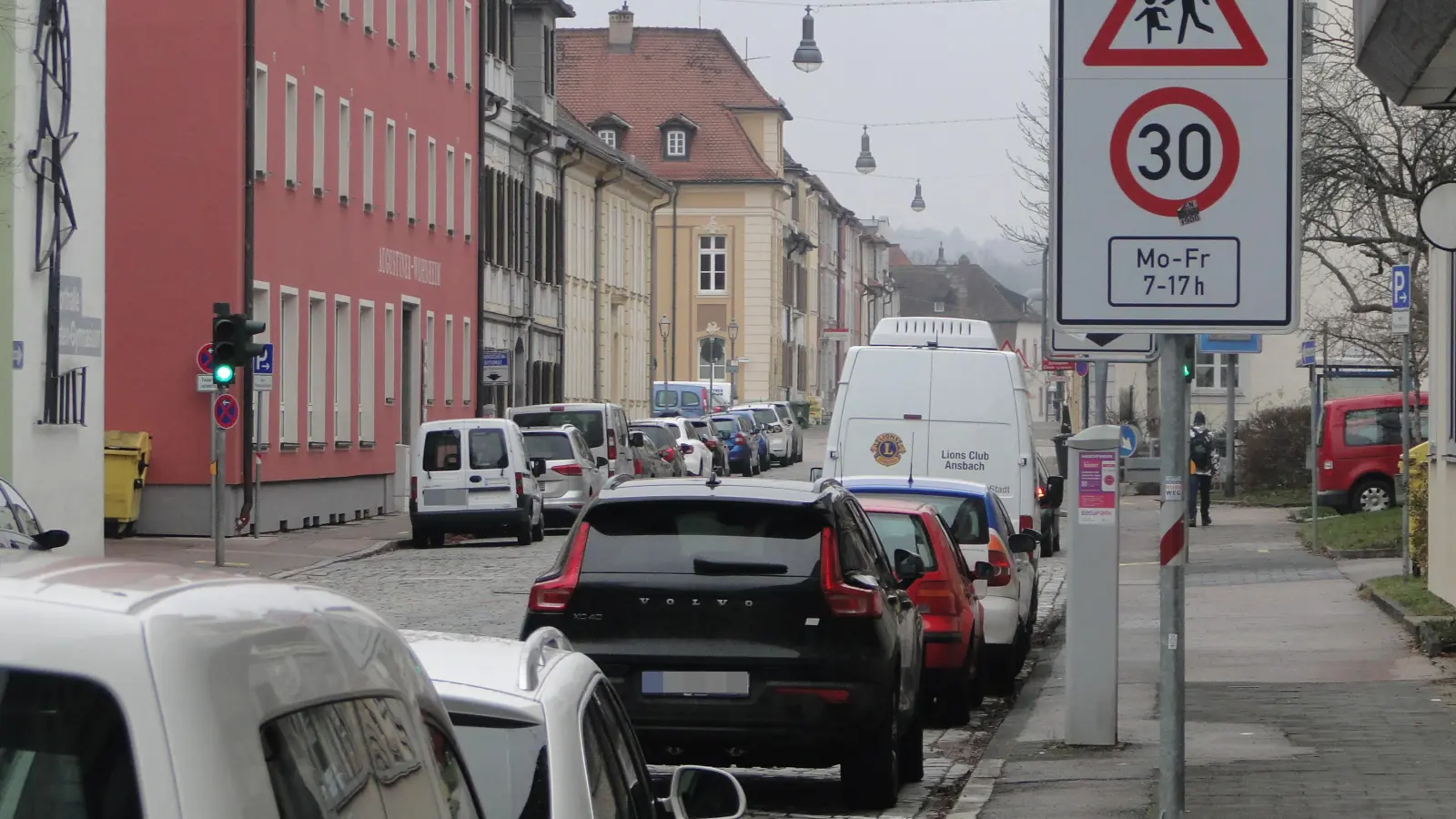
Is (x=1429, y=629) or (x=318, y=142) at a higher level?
(x=318, y=142)

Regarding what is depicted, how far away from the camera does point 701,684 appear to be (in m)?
10.6

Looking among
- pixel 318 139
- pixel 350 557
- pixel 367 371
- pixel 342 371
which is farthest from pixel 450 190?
pixel 350 557

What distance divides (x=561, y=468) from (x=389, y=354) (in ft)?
31.0

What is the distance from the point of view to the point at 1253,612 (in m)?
22.7

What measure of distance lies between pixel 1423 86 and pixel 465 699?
29.8 ft

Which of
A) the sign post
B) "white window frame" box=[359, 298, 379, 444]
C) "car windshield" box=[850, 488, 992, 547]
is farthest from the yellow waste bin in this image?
the sign post

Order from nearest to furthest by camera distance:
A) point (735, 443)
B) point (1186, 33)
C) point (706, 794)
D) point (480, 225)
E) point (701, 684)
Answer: point (706, 794)
point (1186, 33)
point (701, 684)
point (480, 225)
point (735, 443)

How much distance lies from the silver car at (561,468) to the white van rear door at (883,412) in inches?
672

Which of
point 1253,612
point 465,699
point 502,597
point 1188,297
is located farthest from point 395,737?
point 502,597

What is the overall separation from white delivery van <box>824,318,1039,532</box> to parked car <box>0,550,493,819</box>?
65.8 ft

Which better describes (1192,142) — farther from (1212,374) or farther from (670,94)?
(670,94)

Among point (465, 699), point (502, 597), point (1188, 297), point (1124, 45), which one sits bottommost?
point (502, 597)

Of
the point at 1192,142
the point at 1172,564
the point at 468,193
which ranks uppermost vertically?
the point at 468,193

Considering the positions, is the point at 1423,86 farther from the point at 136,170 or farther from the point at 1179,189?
the point at 136,170
